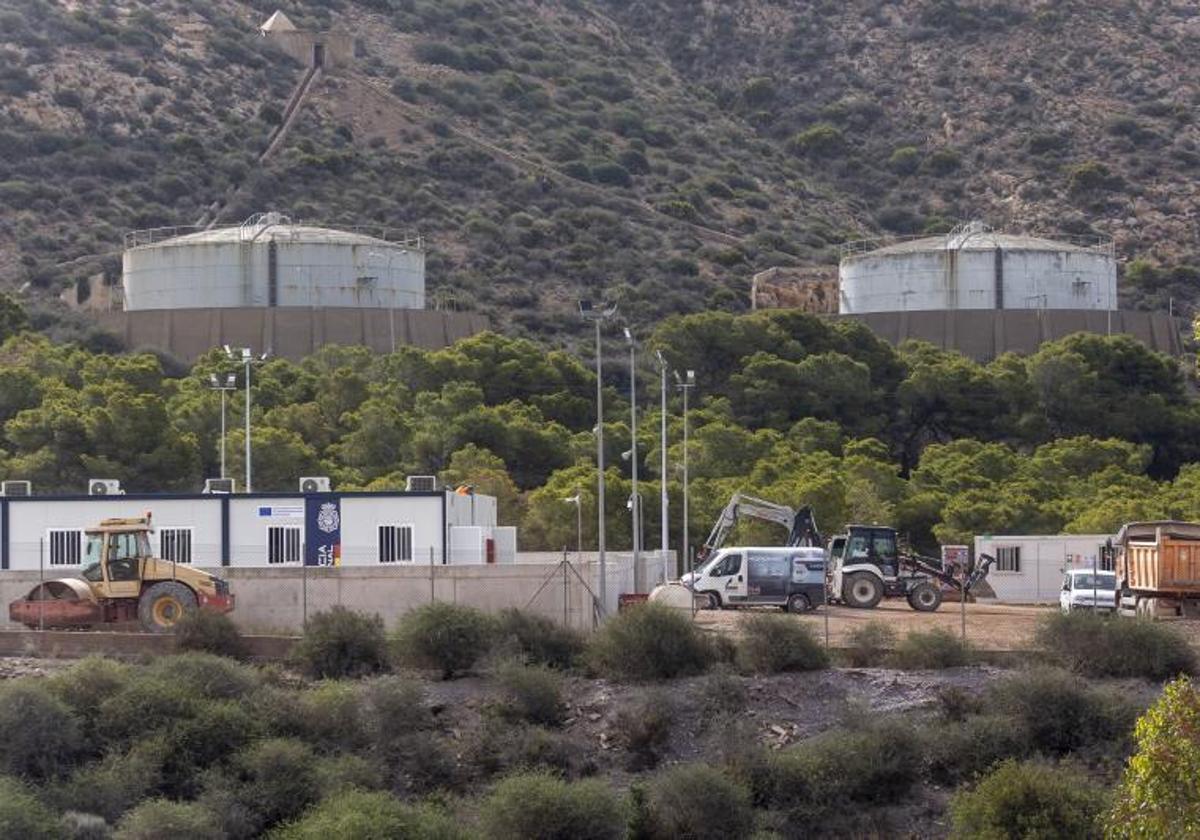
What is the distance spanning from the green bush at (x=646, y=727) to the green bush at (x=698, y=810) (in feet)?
8.92

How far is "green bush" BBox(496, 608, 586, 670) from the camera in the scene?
47787 millimetres

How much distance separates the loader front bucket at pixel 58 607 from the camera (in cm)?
4934

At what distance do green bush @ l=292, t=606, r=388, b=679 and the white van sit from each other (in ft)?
34.0

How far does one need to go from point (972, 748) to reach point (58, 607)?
54.8 ft

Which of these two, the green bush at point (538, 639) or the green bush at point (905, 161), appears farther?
the green bush at point (905, 161)

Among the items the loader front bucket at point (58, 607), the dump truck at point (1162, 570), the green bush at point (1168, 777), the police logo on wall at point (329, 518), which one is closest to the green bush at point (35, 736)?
the loader front bucket at point (58, 607)

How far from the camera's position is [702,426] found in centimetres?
8694

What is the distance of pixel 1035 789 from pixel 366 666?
508 inches

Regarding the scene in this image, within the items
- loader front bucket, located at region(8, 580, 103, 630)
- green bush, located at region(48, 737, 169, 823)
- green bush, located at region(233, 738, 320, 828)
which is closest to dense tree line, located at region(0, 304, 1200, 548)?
loader front bucket, located at region(8, 580, 103, 630)

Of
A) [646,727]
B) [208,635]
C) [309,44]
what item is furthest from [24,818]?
[309,44]

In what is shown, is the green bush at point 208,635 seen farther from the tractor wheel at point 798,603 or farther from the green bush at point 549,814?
the tractor wheel at point 798,603

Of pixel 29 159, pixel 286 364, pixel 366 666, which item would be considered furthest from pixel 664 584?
pixel 29 159

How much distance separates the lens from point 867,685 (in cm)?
4628

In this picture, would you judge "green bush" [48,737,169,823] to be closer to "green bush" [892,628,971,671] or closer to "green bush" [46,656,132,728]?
"green bush" [46,656,132,728]
